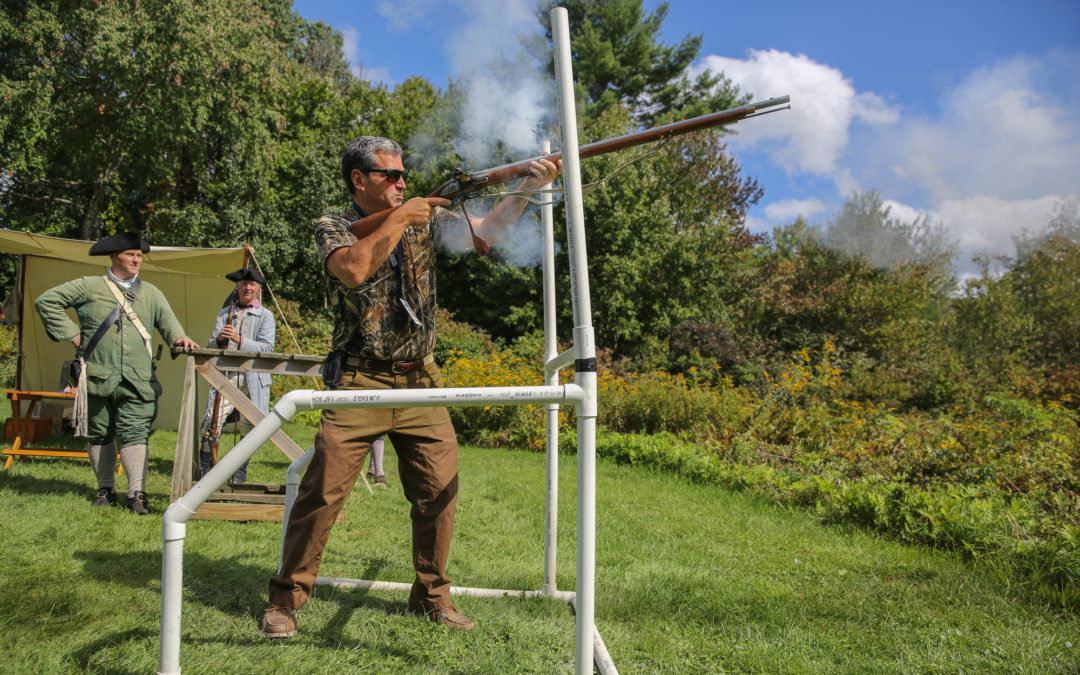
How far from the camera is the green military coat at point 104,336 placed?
4.95m

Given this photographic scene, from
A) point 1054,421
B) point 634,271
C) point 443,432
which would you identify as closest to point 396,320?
point 443,432

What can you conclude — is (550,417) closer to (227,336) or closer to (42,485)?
(227,336)

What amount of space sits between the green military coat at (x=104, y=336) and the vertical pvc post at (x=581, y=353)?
443cm

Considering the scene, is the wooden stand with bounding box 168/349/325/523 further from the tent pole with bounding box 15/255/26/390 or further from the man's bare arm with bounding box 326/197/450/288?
the tent pole with bounding box 15/255/26/390

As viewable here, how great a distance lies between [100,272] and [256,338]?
3.69 meters

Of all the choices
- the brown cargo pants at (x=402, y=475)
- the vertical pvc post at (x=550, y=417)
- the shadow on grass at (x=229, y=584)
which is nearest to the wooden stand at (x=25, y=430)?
the shadow on grass at (x=229, y=584)

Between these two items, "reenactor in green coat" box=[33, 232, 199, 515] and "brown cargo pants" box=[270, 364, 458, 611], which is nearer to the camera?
"brown cargo pants" box=[270, 364, 458, 611]

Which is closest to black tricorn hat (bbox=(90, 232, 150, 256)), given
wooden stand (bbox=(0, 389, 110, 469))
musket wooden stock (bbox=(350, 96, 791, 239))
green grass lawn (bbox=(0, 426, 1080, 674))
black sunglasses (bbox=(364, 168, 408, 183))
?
green grass lawn (bbox=(0, 426, 1080, 674))

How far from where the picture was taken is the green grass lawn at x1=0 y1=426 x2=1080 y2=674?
267 centimetres

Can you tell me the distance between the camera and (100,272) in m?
8.52

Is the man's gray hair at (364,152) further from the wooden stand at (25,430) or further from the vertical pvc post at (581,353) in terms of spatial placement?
the wooden stand at (25,430)

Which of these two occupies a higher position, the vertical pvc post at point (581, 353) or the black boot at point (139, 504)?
the vertical pvc post at point (581, 353)

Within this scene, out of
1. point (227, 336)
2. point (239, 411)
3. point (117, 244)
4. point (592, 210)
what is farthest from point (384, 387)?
point (592, 210)

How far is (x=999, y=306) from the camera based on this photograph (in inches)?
650
